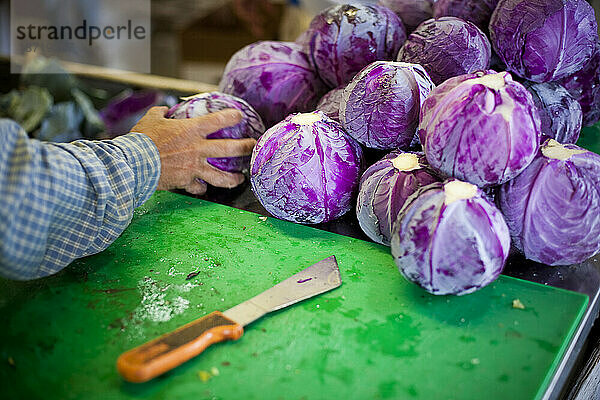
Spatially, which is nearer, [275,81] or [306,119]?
[306,119]

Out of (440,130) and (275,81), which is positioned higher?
(440,130)

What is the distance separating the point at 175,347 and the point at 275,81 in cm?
94

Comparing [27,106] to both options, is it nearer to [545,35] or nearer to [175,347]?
[175,347]

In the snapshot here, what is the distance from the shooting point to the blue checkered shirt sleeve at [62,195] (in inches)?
37.4

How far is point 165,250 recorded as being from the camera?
1.21m

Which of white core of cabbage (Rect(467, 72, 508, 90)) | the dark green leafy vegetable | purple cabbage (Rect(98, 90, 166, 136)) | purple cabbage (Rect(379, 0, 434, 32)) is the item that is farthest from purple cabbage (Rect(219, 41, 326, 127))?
the dark green leafy vegetable

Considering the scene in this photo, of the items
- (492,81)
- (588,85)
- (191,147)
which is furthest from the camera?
(588,85)

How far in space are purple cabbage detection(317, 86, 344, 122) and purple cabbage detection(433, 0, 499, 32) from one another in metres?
0.37

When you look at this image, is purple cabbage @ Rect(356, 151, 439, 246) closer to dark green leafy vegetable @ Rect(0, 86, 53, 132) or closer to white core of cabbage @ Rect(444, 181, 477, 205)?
white core of cabbage @ Rect(444, 181, 477, 205)

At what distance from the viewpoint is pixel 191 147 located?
1.41 m

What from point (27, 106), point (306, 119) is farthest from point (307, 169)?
point (27, 106)

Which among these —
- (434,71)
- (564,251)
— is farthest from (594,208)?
(434,71)

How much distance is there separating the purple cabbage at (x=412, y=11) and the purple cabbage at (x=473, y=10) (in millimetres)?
103

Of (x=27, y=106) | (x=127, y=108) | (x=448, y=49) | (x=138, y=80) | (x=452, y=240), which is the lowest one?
(x=27, y=106)
